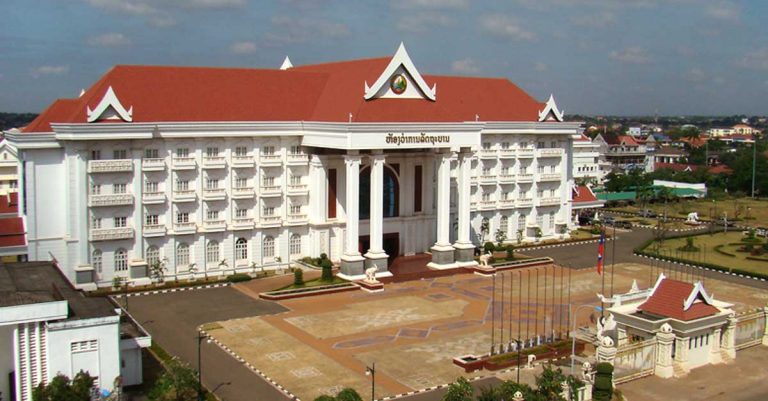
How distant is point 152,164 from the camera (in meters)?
54.4

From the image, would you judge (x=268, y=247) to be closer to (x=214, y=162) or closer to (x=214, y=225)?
(x=214, y=225)

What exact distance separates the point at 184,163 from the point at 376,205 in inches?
559

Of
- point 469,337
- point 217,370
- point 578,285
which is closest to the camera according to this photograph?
point 217,370

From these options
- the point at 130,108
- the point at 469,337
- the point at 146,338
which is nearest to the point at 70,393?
the point at 146,338

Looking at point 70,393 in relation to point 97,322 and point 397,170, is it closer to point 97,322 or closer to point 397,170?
point 97,322

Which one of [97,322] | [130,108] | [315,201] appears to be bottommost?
[97,322]

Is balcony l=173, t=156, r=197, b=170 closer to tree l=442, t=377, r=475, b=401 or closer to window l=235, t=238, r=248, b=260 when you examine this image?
window l=235, t=238, r=248, b=260

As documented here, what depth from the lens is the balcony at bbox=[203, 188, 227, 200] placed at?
186 ft

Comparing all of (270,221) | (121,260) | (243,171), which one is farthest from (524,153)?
(121,260)

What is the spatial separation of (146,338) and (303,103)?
98.2 feet

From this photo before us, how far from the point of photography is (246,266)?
58.8 m

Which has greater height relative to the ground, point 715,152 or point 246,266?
point 715,152

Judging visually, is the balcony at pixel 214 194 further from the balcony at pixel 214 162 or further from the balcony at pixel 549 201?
the balcony at pixel 549 201

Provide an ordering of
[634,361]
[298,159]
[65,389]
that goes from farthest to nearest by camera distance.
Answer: [298,159]
[634,361]
[65,389]
